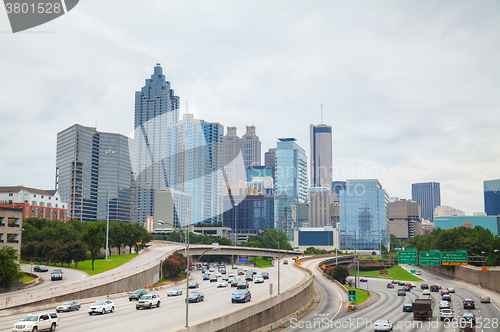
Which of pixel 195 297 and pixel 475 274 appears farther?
pixel 475 274

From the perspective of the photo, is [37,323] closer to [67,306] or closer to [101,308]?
[101,308]

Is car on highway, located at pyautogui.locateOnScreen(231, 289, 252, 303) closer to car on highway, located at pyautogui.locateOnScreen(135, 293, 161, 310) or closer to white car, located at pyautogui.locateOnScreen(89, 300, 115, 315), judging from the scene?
car on highway, located at pyautogui.locateOnScreen(135, 293, 161, 310)

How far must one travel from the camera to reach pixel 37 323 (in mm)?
40750

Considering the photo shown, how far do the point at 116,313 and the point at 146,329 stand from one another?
14182mm

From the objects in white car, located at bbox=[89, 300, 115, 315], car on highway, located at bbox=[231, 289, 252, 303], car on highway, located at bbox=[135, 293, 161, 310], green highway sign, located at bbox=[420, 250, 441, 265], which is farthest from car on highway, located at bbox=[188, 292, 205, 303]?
green highway sign, located at bbox=[420, 250, 441, 265]

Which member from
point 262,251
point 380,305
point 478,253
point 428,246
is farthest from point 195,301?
point 428,246

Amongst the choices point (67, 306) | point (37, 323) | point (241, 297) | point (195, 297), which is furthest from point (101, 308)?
point (241, 297)

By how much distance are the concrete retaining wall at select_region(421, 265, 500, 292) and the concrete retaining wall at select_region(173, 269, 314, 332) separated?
51559 mm

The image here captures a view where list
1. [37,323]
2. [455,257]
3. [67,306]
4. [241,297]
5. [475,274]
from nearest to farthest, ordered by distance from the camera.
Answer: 1. [37,323]
2. [67,306]
3. [241,297]
4. [455,257]
5. [475,274]

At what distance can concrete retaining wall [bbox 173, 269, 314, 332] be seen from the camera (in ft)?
129

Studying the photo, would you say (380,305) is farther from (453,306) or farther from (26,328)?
(26,328)

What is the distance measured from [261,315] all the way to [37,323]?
2187cm

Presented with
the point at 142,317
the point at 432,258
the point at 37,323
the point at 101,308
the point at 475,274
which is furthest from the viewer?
the point at 475,274

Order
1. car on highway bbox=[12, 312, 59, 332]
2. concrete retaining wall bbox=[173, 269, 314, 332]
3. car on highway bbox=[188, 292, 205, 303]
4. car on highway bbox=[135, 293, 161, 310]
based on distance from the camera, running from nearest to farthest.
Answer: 1. concrete retaining wall bbox=[173, 269, 314, 332]
2. car on highway bbox=[12, 312, 59, 332]
3. car on highway bbox=[135, 293, 161, 310]
4. car on highway bbox=[188, 292, 205, 303]
